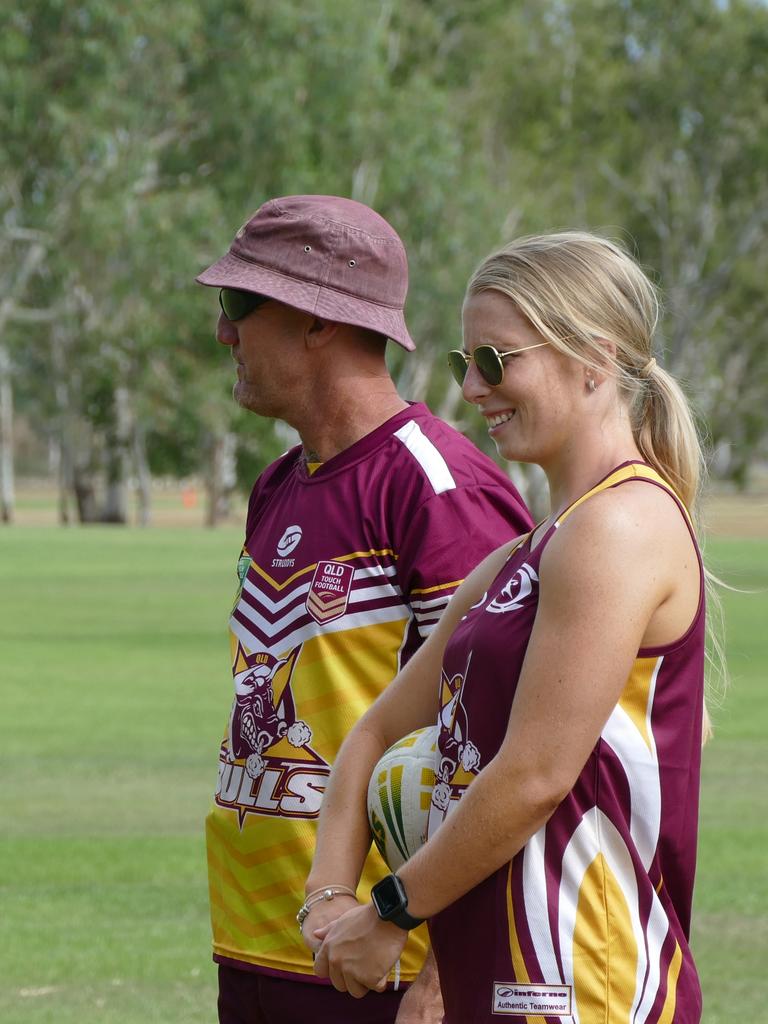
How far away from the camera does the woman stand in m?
2.43

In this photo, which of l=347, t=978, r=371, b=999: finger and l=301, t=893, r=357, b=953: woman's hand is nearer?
l=347, t=978, r=371, b=999: finger

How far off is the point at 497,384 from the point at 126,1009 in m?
4.28

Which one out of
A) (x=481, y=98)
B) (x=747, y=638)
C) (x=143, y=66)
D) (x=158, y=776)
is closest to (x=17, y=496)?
(x=481, y=98)

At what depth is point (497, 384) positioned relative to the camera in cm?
268

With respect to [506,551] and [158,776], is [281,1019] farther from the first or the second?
[158,776]

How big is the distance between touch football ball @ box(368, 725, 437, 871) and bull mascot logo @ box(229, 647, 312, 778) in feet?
1.79

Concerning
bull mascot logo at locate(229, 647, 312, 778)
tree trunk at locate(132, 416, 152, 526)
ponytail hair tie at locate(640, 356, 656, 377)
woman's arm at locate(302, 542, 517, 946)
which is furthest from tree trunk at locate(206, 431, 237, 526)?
ponytail hair tie at locate(640, 356, 656, 377)

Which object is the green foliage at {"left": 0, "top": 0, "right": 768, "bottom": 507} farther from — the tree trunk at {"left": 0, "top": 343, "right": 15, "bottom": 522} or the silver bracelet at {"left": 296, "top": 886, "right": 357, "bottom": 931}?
the silver bracelet at {"left": 296, "top": 886, "right": 357, "bottom": 931}

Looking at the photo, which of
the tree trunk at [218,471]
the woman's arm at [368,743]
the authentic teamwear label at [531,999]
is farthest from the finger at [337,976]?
the tree trunk at [218,471]

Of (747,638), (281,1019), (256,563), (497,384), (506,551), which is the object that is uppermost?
(497,384)

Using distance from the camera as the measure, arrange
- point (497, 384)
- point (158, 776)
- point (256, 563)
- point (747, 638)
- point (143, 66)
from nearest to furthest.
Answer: point (497, 384) < point (256, 563) < point (158, 776) < point (747, 638) < point (143, 66)

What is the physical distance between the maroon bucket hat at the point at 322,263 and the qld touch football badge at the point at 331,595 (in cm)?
48

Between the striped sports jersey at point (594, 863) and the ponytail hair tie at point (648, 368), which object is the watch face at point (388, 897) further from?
the ponytail hair tie at point (648, 368)

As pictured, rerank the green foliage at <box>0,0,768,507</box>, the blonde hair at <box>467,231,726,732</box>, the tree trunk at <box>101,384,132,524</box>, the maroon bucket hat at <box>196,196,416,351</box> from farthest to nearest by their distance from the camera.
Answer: the tree trunk at <box>101,384,132,524</box>, the green foliage at <box>0,0,768,507</box>, the maroon bucket hat at <box>196,196,416,351</box>, the blonde hair at <box>467,231,726,732</box>
